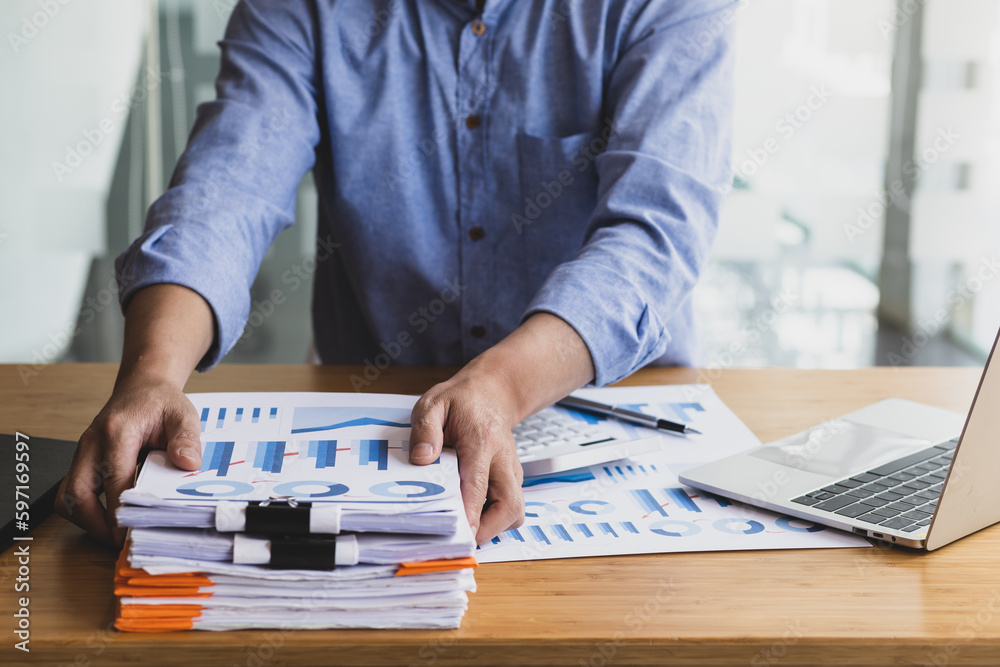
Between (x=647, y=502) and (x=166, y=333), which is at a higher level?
(x=166, y=333)

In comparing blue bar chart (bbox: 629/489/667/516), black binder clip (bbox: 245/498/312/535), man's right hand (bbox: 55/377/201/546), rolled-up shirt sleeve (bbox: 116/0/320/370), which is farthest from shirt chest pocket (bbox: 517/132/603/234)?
black binder clip (bbox: 245/498/312/535)

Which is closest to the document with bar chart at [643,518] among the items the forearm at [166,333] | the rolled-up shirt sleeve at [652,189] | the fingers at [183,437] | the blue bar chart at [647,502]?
the blue bar chart at [647,502]

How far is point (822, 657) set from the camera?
1.70 feet

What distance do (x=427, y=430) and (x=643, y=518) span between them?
0.19m

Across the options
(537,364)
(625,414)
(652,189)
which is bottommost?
(625,414)

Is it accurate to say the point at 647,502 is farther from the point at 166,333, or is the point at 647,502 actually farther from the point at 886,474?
the point at 166,333

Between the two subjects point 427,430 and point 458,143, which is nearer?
point 427,430

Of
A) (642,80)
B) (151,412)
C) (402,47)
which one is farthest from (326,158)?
(151,412)

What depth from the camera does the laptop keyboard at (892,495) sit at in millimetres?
669

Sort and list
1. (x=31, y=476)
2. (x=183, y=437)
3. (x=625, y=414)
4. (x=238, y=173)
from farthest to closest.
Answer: (x=238, y=173) < (x=625, y=414) < (x=31, y=476) < (x=183, y=437)

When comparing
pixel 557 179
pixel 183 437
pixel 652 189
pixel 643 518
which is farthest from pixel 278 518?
pixel 557 179

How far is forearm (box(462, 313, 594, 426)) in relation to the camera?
2.41 ft

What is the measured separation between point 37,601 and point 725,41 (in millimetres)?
920

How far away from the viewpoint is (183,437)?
62 cm
